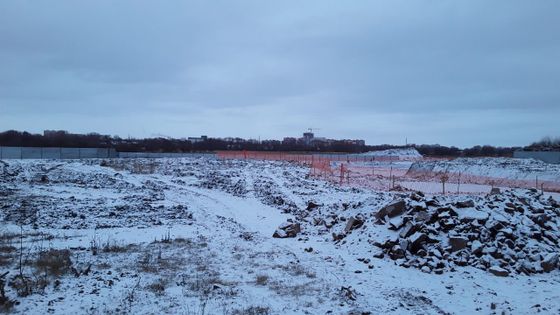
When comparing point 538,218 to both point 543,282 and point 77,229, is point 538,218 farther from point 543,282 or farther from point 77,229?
point 77,229

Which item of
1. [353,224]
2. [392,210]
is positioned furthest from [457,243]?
[353,224]

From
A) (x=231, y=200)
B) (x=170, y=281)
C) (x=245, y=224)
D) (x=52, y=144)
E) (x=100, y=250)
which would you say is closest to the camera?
(x=170, y=281)

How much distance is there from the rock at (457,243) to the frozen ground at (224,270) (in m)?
0.76

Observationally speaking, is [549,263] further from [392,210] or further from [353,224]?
[353,224]

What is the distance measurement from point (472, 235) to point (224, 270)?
20.3 feet

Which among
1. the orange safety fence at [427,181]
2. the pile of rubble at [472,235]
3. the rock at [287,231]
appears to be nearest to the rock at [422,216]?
the pile of rubble at [472,235]

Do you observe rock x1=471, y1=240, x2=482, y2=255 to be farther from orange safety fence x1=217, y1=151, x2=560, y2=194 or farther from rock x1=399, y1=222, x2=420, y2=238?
orange safety fence x1=217, y1=151, x2=560, y2=194

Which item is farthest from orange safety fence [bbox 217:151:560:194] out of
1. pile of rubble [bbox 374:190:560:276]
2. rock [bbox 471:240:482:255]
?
rock [bbox 471:240:482:255]

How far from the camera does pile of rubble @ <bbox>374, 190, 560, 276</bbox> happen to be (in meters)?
10.0

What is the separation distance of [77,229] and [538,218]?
14156mm

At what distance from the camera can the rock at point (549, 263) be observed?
9.88 metres

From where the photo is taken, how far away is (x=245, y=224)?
16.4 meters

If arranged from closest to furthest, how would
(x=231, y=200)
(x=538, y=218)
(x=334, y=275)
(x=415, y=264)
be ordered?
(x=334, y=275) < (x=415, y=264) < (x=538, y=218) < (x=231, y=200)

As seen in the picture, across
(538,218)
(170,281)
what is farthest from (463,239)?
(170,281)
